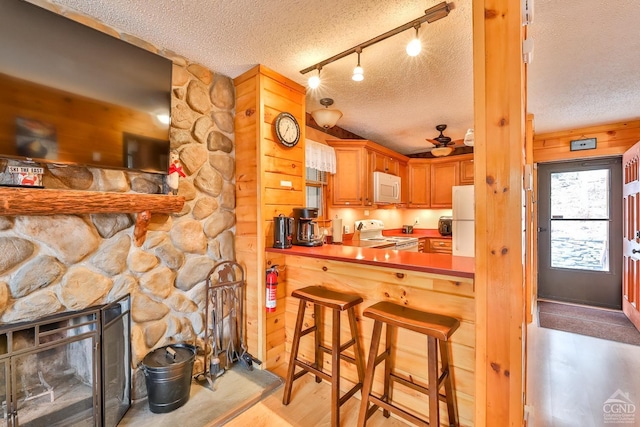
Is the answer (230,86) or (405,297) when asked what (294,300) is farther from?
(230,86)

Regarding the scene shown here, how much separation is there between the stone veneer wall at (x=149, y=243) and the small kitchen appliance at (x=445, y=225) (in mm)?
3793

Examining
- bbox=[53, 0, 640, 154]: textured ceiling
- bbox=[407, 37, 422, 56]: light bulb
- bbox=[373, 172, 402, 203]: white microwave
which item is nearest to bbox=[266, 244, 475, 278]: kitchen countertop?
bbox=[407, 37, 422, 56]: light bulb

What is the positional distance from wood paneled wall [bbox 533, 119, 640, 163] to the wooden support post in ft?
12.8

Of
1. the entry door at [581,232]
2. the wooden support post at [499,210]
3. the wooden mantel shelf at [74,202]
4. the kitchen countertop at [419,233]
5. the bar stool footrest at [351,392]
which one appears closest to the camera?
the wooden support post at [499,210]

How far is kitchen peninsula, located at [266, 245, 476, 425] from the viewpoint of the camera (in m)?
1.60

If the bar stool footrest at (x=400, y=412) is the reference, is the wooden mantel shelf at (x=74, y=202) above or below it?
above

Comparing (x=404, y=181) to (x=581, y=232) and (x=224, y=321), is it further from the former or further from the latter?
(x=224, y=321)

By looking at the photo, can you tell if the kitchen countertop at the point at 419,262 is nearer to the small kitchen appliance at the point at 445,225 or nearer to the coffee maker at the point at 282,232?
the coffee maker at the point at 282,232

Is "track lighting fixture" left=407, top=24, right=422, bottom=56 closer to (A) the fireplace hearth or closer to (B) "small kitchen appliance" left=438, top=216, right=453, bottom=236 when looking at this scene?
(A) the fireplace hearth

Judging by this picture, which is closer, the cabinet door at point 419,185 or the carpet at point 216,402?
the carpet at point 216,402

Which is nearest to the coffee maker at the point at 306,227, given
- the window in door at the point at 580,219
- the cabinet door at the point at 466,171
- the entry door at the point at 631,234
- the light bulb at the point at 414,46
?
the light bulb at the point at 414,46

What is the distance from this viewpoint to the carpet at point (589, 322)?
126 inches

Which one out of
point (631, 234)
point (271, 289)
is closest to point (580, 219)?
point (631, 234)

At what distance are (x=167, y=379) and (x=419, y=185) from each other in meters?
4.60
